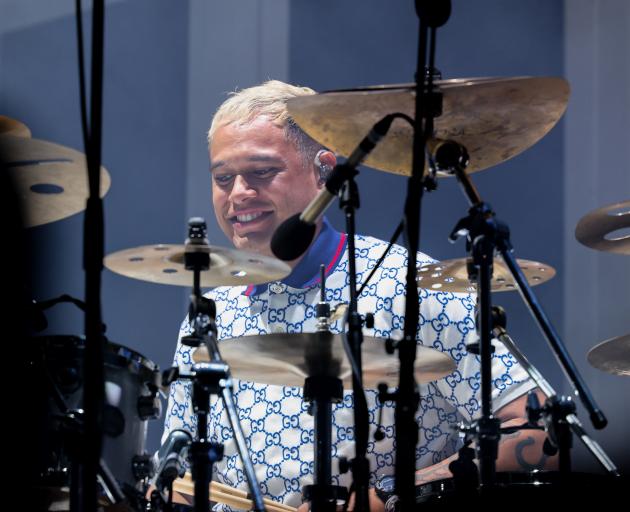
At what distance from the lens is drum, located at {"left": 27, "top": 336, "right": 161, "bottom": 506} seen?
2.28 metres

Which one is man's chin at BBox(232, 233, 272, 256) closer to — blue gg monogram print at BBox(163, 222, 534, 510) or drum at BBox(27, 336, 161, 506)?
blue gg monogram print at BBox(163, 222, 534, 510)

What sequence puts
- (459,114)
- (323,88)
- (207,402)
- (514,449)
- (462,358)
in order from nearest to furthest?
(207,402) → (459,114) → (514,449) → (462,358) → (323,88)

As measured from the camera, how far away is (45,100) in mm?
4242

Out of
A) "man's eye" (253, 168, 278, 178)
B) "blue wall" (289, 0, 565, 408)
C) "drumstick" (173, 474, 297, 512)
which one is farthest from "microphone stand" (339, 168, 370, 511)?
"blue wall" (289, 0, 565, 408)

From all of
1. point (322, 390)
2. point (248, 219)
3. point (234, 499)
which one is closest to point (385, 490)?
point (322, 390)

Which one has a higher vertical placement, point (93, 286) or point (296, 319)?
point (296, 319)

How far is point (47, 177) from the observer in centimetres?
248

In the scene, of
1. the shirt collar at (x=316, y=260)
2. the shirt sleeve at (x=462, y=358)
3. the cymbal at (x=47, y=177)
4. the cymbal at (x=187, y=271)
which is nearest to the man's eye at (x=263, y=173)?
the shirt collar at (x=316, y=260)

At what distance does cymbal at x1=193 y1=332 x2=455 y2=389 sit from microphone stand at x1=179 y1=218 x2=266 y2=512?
12 cm

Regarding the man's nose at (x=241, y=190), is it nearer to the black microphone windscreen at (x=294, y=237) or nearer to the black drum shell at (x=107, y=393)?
the black drum shell at (x=107, y=393)

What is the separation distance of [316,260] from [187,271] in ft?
2.88

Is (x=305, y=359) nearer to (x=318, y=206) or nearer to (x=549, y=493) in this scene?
(x=318, y=206)

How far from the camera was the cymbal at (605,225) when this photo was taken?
2600 millimetres

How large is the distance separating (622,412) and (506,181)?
89 cm
